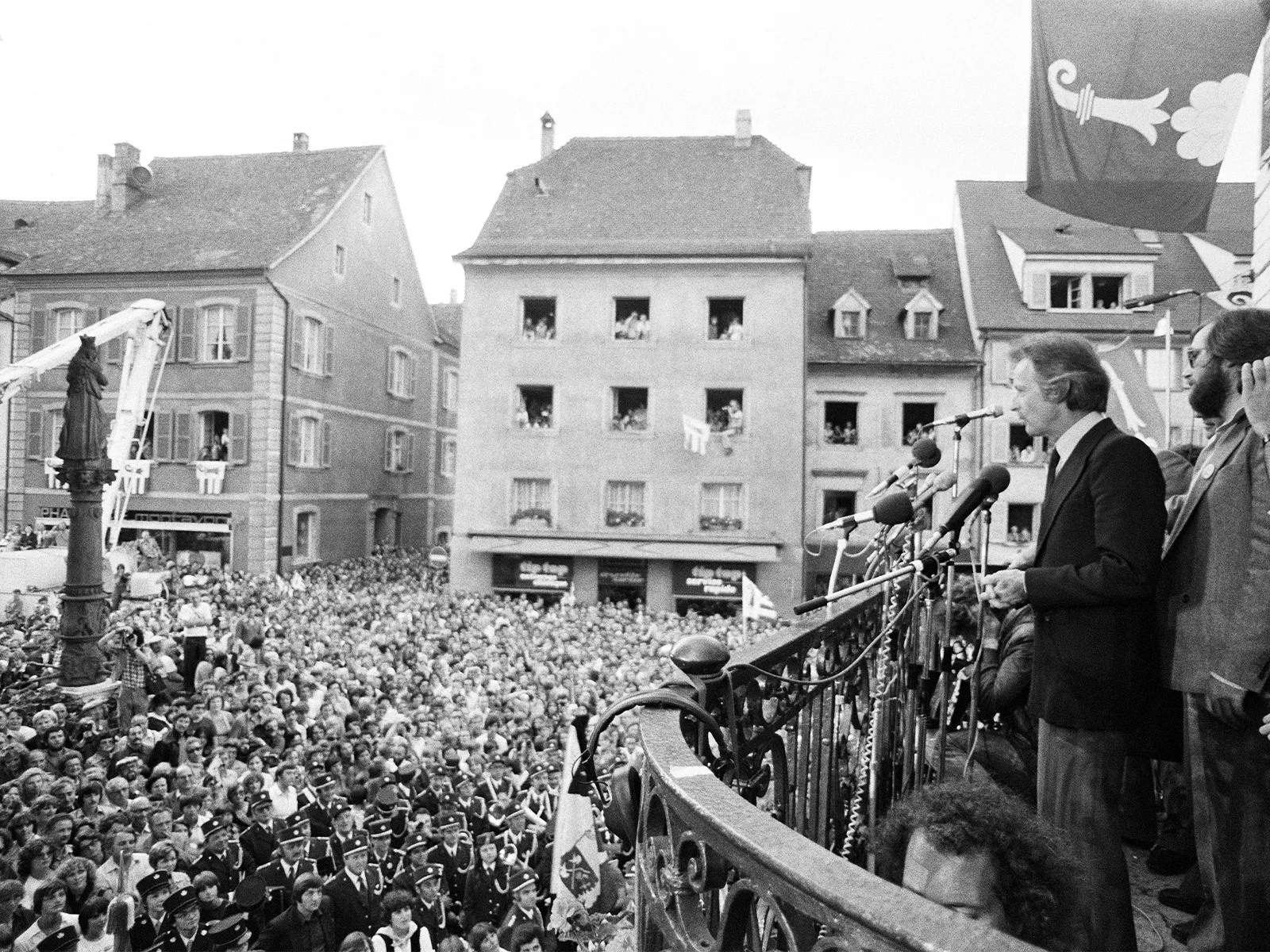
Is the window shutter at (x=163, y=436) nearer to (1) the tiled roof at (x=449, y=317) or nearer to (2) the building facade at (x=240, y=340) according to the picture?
(2) the building facade at (x=240, y=340)

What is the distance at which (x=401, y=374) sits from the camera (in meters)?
37.8

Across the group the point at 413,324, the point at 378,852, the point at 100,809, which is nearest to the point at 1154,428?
the point at 378,852

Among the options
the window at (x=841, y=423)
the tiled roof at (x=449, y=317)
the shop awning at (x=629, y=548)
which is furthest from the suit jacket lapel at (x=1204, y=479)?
the tiled roof at (x=449, y=317)

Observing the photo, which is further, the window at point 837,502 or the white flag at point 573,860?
the window at point 837,502

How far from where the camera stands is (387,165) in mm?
36781

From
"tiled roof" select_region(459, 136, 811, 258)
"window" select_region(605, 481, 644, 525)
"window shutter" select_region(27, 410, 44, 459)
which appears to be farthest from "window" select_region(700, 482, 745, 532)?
"window shutter" select_region(27, 410, 44, 459)

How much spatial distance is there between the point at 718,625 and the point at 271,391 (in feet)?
51.7

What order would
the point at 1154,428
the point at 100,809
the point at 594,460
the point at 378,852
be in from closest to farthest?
the point at 378,852 < the point at 100,809 < the point at 1154,428 < the point at 594,460

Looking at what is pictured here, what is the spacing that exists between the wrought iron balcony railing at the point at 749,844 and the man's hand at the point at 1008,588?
0.66m

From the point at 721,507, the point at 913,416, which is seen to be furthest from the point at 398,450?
the point at 913,416

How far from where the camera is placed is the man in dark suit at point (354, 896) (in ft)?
24.3

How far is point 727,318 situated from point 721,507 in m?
5.73

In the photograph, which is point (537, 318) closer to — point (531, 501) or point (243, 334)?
point (531, 501)

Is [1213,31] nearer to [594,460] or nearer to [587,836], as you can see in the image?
[587,836]
